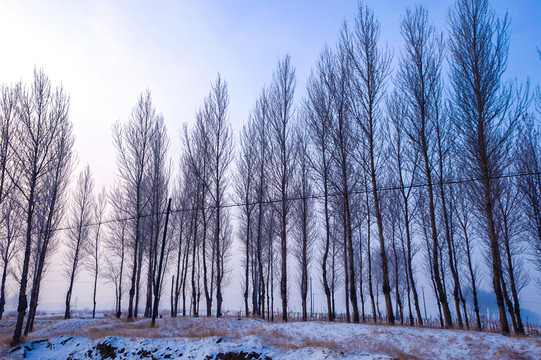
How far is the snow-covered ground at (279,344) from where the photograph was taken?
652cm

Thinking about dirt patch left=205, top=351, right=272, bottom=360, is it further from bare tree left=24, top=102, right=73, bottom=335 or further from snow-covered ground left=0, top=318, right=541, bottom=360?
bare tree left=24, top=102, right=73, bottom=335

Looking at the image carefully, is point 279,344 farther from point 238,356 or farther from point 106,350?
point 106,350

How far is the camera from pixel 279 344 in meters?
8.45

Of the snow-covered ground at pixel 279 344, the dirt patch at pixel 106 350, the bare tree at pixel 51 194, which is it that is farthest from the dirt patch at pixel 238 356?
the bare tree at pixel 51 194

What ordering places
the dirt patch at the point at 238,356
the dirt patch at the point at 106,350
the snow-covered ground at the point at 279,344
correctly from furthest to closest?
the dirt patch at the point at 106,350, the dirt patch at the point at 238,356, the snow-covered ground at the point at 279,344

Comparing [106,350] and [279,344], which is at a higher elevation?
[279,344]

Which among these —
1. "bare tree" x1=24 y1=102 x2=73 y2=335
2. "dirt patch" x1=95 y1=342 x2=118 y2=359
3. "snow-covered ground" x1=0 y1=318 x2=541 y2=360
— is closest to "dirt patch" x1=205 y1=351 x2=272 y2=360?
"snow-covered ground" x1=0 y1=318 x2=541 y2=360

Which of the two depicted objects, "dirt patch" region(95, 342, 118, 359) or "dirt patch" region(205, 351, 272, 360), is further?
"dirt patch" region(95, 342, 118, 359)

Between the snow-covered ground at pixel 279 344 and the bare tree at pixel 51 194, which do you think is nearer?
the snow-covered ground at pixel 279 344

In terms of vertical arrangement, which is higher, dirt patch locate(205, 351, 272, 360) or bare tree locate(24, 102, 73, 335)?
bare tree locate(24, 102, 73, 335)

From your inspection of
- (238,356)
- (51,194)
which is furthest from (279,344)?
(51,194)

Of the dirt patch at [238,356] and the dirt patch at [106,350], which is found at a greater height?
the dirt patch at [238,356]

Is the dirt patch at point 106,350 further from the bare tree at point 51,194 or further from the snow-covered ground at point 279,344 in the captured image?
the bare tree at point 51,194

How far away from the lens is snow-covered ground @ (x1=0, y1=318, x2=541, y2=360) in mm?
6516
